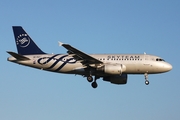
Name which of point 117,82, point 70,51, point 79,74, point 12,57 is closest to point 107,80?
point 117,82

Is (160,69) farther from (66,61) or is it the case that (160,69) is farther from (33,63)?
(33,63)

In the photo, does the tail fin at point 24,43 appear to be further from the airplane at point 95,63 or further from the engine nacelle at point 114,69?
the engine nacelle at point 114,69

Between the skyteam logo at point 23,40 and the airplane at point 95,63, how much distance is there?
5.27 feet

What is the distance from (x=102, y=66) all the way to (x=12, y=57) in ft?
39.3

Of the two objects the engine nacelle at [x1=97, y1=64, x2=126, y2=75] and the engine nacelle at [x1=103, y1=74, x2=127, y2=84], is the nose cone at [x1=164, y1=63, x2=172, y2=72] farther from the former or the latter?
the engine nacelle at [x1=103, y1=74, x2=127, y2=84]

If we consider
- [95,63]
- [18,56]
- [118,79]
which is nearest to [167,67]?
[118,79]

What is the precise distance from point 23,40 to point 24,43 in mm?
653

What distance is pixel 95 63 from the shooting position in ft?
179

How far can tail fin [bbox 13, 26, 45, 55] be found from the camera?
195 ft

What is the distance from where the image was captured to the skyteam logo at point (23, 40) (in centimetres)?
6041

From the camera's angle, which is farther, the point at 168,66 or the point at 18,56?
the point at 18,56

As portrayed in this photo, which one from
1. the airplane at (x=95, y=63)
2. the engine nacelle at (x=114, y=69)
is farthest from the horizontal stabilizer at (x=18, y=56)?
the engine nacelle at (x=114, y=69)

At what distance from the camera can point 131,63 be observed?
5441 cm

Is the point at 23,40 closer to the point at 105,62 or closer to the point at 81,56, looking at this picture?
the point at 81,56
